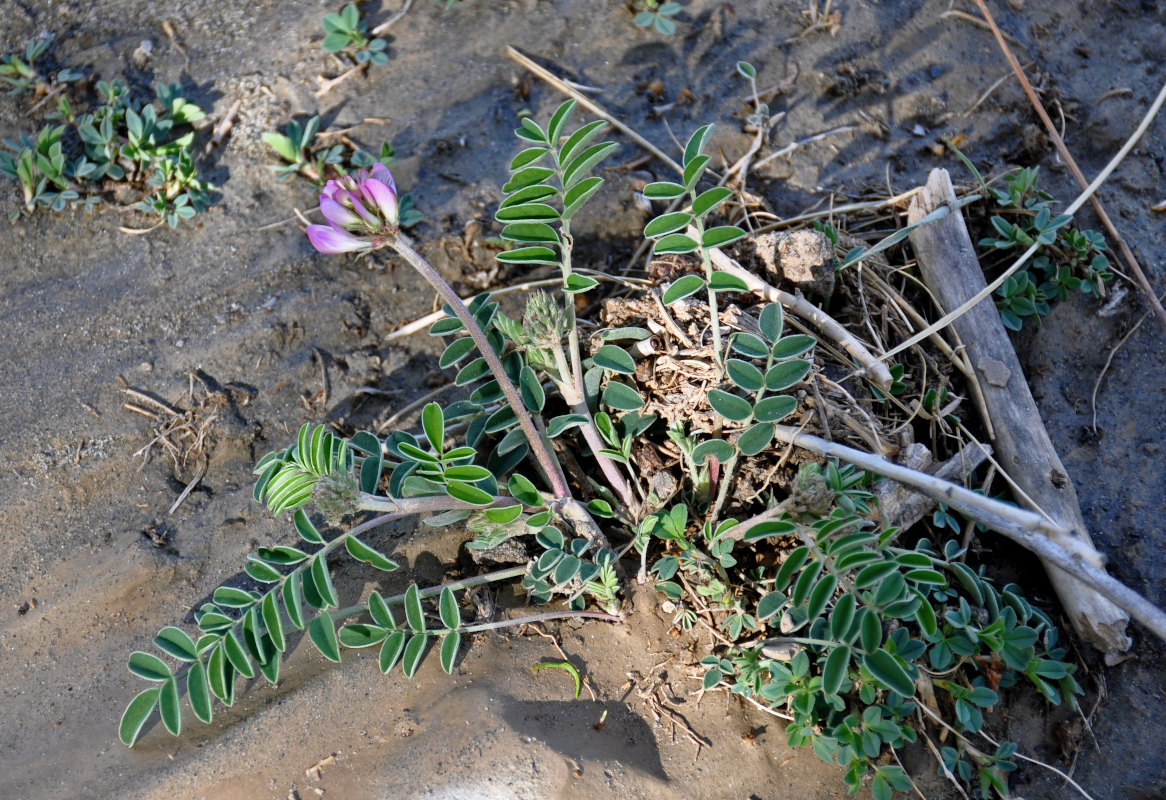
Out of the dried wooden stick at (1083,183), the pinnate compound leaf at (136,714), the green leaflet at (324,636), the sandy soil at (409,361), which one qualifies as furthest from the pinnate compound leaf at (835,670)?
the dried wooden stick at (1083,183)

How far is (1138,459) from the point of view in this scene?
8.56 ft

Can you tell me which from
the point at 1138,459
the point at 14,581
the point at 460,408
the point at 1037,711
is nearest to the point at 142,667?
the point at 14,581

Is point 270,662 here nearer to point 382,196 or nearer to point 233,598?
point 233,598

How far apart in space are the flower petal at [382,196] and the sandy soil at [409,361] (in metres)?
0.96

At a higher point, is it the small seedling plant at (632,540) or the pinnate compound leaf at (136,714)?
the small seedling plant at (632,540)

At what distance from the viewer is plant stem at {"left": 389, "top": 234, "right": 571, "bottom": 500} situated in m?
2.01

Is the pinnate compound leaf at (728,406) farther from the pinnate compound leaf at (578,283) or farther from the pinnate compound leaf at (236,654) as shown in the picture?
the pinnate compound leaf at (236,654)

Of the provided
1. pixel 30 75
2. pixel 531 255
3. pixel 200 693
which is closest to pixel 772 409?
pixel 531 255

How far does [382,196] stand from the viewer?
1.94m

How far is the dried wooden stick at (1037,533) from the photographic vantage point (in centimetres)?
169

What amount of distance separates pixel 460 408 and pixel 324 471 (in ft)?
1.58

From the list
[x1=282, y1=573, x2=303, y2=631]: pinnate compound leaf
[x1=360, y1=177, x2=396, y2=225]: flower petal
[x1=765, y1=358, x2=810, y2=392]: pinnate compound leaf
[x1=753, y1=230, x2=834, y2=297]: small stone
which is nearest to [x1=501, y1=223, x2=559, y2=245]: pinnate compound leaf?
[x1=360, y1=177, x2=396, y2=225]: flower petal

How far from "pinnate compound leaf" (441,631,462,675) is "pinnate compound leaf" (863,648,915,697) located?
1014mm

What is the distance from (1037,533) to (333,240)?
176cm
